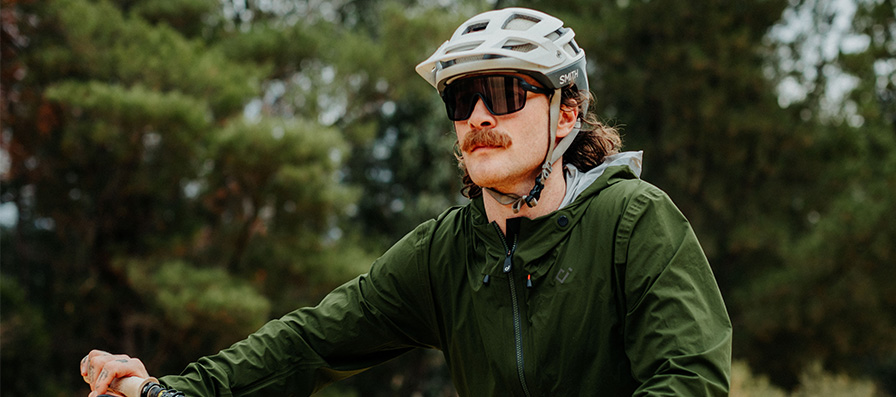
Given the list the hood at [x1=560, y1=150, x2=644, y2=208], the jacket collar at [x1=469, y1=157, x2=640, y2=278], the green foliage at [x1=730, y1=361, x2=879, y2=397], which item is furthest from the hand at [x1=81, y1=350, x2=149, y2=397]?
the green foliage at [x1=730, y1=361, x2=879, y2=397]

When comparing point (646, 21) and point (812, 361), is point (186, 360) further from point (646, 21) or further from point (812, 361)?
point (812, 361)

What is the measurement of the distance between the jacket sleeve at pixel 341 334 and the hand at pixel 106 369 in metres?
0.19

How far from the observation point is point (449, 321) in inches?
90.2

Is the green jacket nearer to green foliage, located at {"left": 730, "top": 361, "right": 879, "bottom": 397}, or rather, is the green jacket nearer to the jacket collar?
the jacket collar

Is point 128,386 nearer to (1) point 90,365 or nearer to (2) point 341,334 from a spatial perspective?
(1) point 90,365

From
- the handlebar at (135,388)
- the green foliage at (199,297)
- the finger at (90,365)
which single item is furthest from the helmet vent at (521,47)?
the green foliage at (199,297)

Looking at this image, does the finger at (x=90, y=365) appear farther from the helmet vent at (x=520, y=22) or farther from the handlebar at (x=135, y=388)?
the helmet vent at (x=520, y=22)

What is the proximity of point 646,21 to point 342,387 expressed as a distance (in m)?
8.76

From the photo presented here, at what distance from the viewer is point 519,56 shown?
2059 mm

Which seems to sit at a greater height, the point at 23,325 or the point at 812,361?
the point at 23,325

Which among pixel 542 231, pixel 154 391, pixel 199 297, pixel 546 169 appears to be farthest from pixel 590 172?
pixel 199 297

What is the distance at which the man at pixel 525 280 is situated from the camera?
184 centimetres

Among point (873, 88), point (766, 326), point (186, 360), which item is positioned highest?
point (186, 360)

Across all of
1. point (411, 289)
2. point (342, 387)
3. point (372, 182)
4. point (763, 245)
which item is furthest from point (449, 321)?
point (763, 245)
